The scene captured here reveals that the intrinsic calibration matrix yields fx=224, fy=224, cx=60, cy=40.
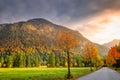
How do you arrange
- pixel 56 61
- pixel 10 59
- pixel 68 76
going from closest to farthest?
pixel 68 76
pixel 10 59
pixel 56 61

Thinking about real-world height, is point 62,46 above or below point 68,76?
above

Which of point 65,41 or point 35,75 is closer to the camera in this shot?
point 65,41

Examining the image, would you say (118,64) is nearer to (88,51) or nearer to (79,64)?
(88,51)

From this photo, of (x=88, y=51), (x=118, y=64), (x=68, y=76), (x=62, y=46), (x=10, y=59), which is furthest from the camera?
(x=10, y=59)

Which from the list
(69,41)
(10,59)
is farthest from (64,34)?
(10,59)

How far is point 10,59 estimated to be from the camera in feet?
567

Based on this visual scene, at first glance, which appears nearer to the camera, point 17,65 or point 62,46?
point 62,46

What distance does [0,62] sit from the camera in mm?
174375

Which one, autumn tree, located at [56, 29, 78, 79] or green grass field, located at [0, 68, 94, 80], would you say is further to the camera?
autumn tree, located at [56, 29, 78, 79]

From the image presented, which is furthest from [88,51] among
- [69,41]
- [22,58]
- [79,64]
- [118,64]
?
[79,64]

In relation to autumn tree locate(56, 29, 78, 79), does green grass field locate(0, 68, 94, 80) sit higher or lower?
lower

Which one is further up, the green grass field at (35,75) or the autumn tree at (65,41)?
the autumn tree at (65,41)

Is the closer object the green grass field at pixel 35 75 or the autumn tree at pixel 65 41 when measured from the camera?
the green grass field at pixel 35 75

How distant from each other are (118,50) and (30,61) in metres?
102
